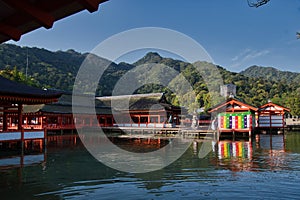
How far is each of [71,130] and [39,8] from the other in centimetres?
3096

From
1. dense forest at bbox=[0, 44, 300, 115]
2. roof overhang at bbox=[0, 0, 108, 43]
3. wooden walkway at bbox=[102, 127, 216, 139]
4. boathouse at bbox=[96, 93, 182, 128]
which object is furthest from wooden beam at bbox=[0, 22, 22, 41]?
dense forest at bbox=[0, 44, 300, 115]

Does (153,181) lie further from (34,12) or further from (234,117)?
(234,117)

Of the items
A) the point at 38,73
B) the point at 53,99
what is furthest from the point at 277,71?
the point at 53,99

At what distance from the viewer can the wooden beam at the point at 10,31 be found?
3367 mm

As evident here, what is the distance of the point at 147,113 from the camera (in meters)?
36.3

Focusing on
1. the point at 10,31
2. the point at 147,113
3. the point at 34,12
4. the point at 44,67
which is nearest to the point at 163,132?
the point at 147,113

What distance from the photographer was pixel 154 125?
34281 mm

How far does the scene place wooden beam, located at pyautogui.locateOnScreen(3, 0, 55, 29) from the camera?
282 centimetres

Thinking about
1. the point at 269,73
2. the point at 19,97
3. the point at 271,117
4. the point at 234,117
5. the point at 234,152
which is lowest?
the point at 234,152

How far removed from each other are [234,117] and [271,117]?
35.0 ft

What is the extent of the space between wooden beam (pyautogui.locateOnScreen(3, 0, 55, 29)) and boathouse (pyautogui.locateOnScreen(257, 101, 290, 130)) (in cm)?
3368

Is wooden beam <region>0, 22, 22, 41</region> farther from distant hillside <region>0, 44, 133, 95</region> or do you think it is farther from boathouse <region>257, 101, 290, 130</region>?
distant hillside <region>0, 44, 133, 95</region>

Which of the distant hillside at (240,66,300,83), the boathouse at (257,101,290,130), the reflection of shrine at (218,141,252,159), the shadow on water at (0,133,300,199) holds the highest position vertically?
the distant hillside at (240,66,300,83)

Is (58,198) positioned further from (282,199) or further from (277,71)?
(277,71)
